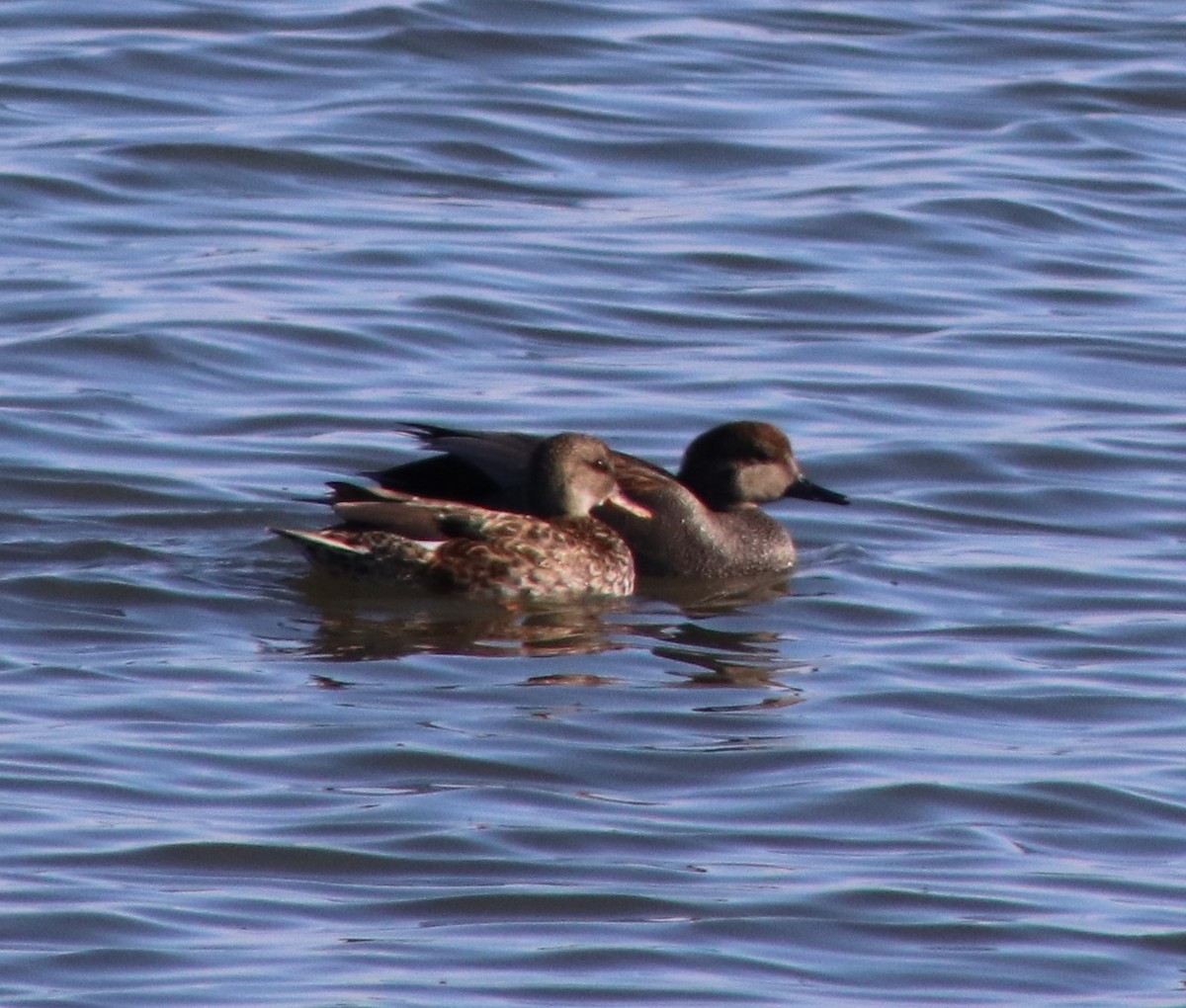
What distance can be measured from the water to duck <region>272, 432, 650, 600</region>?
0.49ft

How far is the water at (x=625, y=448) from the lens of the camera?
260 inches

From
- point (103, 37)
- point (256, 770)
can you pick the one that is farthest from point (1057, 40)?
point (256, 770)

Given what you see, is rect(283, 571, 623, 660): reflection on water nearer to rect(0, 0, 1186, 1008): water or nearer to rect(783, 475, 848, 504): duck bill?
rect(0, 0, 1186, 1008): water

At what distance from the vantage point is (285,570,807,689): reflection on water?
29.5 feet

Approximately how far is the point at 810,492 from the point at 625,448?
4.15 ft

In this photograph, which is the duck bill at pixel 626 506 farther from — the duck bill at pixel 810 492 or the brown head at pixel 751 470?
the duck bill at pixel 810 492

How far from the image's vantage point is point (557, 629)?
9469mm

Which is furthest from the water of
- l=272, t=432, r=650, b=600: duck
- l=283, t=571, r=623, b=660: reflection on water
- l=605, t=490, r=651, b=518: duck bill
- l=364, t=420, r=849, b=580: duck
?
l=605, t=490, r=651, b=518: duck bill

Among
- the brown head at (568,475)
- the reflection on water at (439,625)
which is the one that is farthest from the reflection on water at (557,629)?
the brown head at (568,475)

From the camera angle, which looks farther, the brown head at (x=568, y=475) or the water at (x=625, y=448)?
the brown head at (x=568, y=475)

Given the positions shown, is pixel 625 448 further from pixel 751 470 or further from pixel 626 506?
pixel 626 506

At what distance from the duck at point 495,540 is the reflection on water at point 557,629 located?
63 mm

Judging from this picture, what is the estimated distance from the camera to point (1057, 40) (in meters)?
19.5

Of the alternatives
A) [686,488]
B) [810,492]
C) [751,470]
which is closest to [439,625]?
[686,488]
